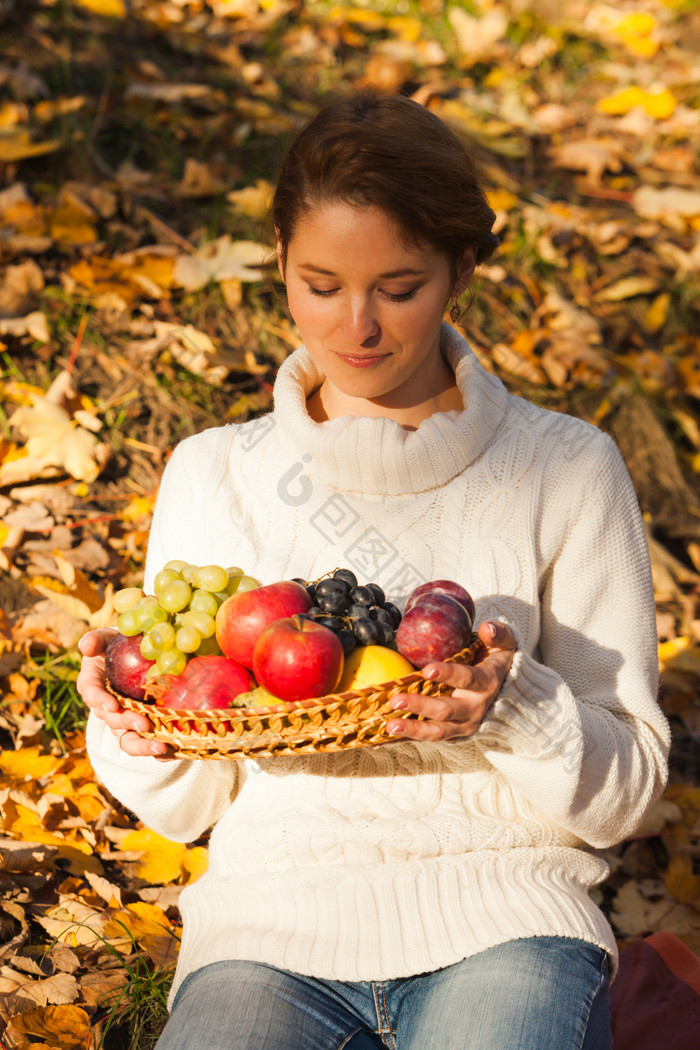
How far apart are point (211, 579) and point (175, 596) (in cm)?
9

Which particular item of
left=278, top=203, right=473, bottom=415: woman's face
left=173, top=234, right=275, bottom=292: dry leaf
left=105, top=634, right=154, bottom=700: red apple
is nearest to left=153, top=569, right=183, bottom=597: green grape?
left=105, top=634, right=154, bottom=700: red apple

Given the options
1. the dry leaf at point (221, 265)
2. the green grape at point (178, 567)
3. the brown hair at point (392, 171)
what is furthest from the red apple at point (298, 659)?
the dry leaf at point (221, 265)

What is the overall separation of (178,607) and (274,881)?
0.62 meters

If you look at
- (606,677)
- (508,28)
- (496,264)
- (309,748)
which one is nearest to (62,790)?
(309,748)

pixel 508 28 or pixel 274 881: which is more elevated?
pixel 508 28

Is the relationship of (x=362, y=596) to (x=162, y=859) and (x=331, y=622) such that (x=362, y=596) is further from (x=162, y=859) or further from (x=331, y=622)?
(x=162, y=859)

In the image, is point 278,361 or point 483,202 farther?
point 278,361

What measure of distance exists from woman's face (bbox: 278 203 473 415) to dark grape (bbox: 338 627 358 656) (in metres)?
0.68

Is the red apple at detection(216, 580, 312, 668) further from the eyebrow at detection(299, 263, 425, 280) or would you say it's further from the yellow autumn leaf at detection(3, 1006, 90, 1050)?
the yellow autumn leaf at detection(3, 1006, 90, 1050)

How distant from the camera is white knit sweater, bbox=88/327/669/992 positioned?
1944 mm

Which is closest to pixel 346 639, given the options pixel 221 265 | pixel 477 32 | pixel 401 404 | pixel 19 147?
pixel 401 404

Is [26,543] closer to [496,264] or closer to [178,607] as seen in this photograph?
[178,607]

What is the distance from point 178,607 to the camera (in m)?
1.93

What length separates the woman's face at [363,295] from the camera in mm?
2076
